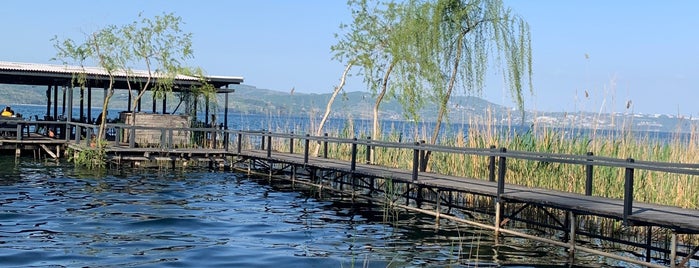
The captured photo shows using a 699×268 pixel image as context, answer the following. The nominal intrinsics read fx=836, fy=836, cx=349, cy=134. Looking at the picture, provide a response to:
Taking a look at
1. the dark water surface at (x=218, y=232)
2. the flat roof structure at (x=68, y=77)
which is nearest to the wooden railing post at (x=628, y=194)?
the dark water surface at (x=218, y=232)

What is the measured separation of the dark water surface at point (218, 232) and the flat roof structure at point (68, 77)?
21.5 feet

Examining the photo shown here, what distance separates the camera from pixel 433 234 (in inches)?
466

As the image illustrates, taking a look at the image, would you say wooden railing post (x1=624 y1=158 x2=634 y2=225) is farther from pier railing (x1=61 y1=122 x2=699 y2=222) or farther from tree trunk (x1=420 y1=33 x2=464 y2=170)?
tree trunk (x1=420 y1=33 x2=464 y2=170)

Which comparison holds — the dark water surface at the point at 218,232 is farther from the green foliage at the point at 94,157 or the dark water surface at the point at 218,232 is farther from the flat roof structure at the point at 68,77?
the flat roof structure at the point at 68,77

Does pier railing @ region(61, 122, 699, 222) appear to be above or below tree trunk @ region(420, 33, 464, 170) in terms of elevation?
below

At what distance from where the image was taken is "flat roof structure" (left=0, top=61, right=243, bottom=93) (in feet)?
76.1

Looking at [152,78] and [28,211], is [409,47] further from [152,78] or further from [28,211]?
[152,78]

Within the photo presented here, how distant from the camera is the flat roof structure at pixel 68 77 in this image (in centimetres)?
2319

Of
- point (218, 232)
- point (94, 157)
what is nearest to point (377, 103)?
point (94, 157)

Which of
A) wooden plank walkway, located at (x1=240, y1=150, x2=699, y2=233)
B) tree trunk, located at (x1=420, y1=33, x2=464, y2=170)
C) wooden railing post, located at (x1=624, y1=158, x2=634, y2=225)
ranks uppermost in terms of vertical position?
tree trunk, located at (x1=420, y1=33, x2=464, y2=170)

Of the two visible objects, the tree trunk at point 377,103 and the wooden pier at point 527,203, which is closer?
the wooden pier at point 527,203

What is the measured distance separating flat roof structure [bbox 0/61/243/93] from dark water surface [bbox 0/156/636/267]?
21.5 ft

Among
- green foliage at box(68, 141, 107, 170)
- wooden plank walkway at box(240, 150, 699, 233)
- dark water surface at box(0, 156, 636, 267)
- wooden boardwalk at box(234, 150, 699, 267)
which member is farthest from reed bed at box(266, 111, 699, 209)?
green foliage at box(68, 141, 107, 170)

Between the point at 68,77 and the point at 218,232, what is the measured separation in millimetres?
13688
